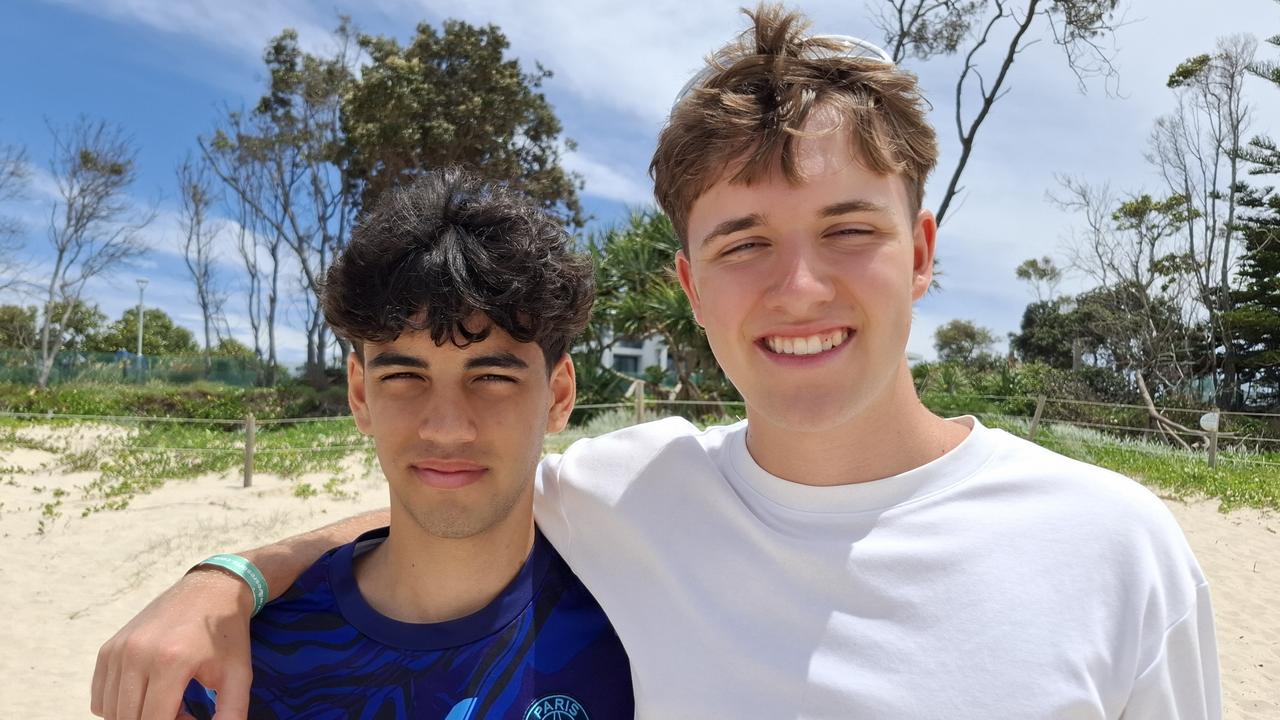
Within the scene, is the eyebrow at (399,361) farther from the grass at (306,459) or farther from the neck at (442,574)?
the grass at (306,459)

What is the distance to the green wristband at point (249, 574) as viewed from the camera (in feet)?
5.31

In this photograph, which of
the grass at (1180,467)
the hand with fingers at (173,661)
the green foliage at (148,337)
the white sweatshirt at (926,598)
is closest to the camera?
the white sweatshirt at (926,598)

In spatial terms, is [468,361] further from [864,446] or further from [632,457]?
[864,446]

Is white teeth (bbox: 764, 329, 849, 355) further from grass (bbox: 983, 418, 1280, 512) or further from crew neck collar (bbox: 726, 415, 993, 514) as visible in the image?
grass (bbox: 983, 418, 1280, 512)

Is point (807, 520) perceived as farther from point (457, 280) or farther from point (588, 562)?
point (457, 280)

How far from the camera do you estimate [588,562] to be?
66.2 inches

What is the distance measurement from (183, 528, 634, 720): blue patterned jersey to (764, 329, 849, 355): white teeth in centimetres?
68

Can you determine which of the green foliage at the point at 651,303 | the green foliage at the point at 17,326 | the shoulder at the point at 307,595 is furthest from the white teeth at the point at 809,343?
the green foliage at the point at 17,326

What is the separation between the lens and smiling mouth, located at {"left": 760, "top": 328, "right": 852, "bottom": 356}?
1.44 metres

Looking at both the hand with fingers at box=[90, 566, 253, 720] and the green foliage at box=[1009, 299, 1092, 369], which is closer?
the hand with fingers at box=[90, 566, 253, 720]

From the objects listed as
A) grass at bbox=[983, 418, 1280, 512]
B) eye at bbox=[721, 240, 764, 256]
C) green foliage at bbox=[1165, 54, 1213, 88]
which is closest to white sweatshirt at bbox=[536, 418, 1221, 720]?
eye at bbox=[721, 240, 764, 256]

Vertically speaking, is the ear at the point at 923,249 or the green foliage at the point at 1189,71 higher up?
the green foliage at the point at 1189,71

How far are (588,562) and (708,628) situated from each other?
0.35m

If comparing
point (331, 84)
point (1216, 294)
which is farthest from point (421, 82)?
point (1216, 294)
